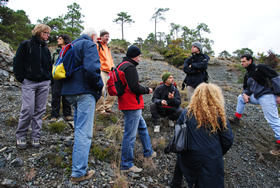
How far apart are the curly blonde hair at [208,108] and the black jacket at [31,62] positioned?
2.79 metres

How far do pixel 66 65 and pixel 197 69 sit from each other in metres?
3.41

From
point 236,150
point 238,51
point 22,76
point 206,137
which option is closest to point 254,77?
point 236,150

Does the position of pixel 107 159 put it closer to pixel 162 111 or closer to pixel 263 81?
pixel 162 111

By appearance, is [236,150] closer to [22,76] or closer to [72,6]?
[22,76]

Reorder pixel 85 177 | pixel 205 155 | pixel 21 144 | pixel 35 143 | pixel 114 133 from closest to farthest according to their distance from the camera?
pixel 205 155 → pixel 85 177 → pixel 21 144 → pixel 35 143 → pixel 114 133

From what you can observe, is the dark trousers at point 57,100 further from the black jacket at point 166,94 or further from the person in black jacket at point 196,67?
the person in black jacket at point 196,67

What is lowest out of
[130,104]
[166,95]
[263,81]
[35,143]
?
[35,143]

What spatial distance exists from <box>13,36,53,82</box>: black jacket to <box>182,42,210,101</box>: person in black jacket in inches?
138

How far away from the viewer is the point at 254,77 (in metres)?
4.29

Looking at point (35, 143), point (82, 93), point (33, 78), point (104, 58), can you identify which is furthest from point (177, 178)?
point (104, 58)

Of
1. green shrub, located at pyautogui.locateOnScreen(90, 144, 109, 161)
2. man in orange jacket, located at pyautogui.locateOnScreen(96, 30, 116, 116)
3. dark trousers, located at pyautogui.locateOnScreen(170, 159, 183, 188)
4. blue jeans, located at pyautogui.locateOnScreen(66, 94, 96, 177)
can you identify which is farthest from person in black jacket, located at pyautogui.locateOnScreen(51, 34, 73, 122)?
dark trousers, located at pyautogui.locateOnScreen(170, 159, 183, 188)

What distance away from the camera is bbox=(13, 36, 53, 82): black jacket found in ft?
10.2

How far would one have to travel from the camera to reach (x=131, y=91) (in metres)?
2.90

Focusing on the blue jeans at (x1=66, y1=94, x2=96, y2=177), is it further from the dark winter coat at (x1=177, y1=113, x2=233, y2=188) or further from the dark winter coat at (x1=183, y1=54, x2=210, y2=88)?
the dark winter coat at (x1=183, y1=54, x2=210, y2=88)
